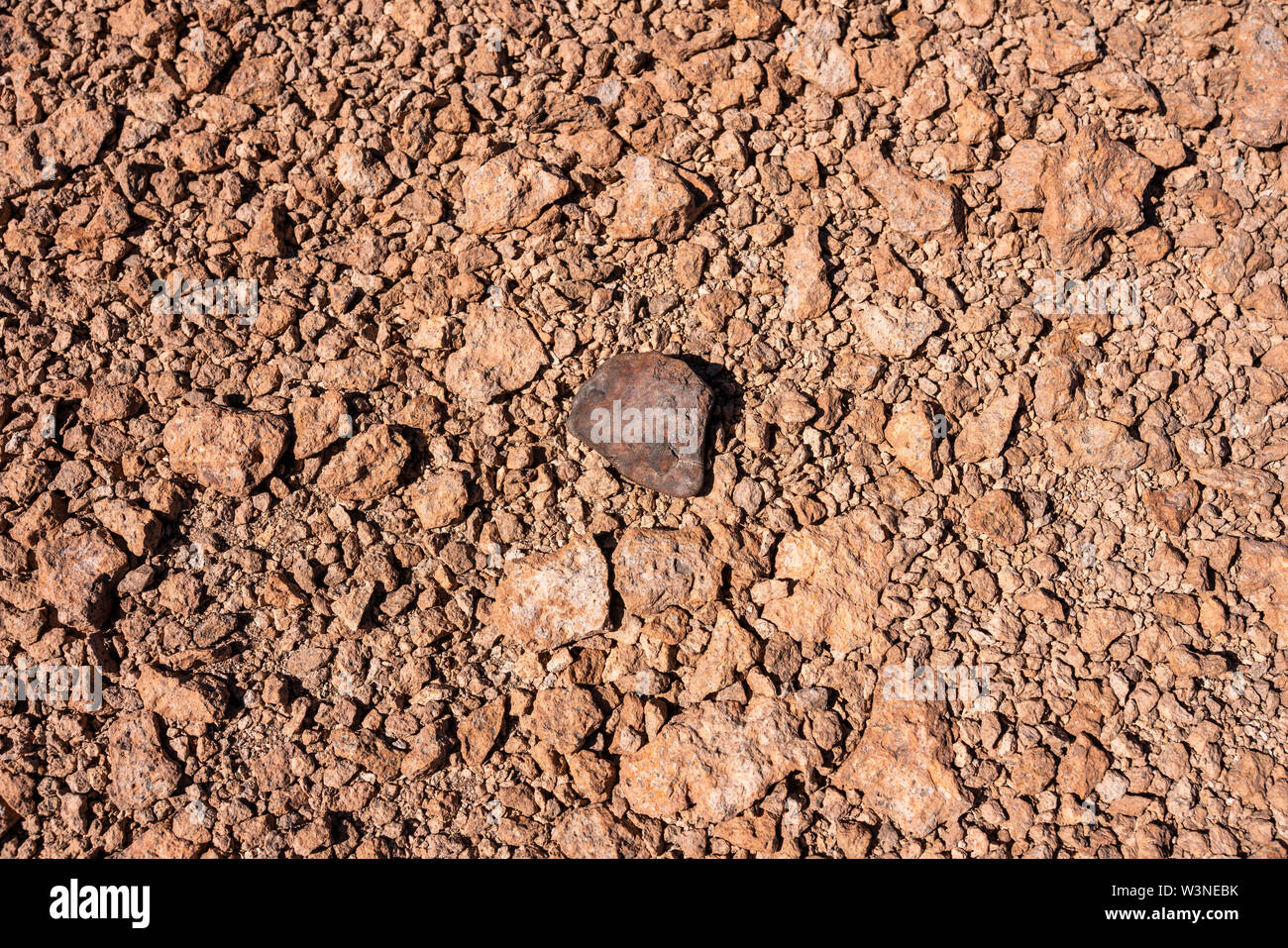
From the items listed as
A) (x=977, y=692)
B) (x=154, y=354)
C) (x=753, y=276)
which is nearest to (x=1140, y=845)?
(x=977, y=692)

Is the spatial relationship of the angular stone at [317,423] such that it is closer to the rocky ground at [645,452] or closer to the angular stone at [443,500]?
the rocky ground at [645,452]

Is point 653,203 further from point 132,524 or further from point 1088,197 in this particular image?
point 132,524

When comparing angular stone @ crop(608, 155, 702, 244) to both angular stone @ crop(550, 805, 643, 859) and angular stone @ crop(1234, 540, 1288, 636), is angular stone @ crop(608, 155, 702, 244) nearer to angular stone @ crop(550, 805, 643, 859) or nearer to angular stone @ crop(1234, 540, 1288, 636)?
angular stone @ crop(550, 805, 643, 859)

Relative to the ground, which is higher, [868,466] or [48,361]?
[48,361]

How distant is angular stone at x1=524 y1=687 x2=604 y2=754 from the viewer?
8.24ft

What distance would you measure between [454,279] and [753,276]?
1.07m

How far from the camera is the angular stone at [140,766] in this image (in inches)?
98.3

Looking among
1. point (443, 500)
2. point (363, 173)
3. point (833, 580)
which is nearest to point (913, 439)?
point (833, 580)

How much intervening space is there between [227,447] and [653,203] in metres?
1.67

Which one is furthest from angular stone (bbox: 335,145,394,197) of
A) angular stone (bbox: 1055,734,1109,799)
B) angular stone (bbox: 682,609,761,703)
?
angular stone (bbox: 1055,734,1109,799)

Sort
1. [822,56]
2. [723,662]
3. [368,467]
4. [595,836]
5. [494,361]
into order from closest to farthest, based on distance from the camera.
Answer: [595,836]
[723,662]
[368,467]
[494,361]
[822,56]

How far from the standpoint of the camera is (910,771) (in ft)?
8.23

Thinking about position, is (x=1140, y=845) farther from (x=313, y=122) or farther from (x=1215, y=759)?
(x=313, y=122)

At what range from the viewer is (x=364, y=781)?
2514mm
